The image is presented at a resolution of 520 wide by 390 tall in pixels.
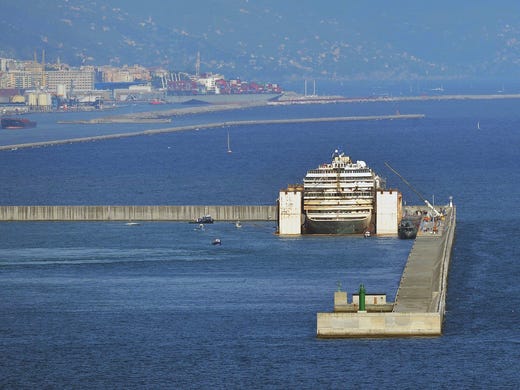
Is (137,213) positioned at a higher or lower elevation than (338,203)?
lower

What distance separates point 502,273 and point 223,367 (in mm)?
20603

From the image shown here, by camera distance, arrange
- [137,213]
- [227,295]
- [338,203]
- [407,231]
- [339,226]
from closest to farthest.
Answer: [227,295] < [407,231] < [339,226] < [338,203] < [137,213]

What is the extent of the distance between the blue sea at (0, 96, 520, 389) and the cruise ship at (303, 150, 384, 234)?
131cm


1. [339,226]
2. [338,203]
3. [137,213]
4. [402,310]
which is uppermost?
[338,203]

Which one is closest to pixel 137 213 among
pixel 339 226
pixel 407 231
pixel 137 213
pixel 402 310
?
pixel 137 213

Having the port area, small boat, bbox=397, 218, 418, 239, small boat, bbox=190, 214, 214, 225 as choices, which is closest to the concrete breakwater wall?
small boat, bbox=190, 214, 214, 225

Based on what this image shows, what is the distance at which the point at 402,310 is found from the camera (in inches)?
2248

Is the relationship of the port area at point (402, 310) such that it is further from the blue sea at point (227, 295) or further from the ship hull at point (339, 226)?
the ship hull at point (339, 226)

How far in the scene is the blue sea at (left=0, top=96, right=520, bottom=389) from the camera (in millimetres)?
51562

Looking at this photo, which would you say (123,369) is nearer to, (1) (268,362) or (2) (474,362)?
(1) (268,362)

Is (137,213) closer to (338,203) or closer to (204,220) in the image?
(204,220)

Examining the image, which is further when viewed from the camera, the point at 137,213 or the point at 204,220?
the point at 137,213

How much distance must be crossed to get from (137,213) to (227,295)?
87.6 feet

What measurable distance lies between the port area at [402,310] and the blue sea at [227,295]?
0.48 m
